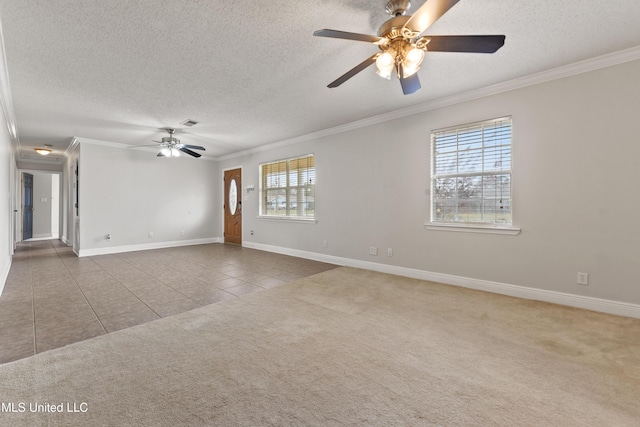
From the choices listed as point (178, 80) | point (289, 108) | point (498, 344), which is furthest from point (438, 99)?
point (178, 80)

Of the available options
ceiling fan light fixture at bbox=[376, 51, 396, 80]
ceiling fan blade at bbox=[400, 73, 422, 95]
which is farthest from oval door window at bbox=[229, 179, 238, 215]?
ceiling fan light fixture at bbox=[376, 51, 396, 80]

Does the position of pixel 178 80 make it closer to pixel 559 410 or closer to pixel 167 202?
pixel 559 410

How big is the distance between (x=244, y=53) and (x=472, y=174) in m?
3.16

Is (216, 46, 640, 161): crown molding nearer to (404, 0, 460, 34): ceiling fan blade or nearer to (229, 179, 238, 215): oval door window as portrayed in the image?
(404, 0, 460, 34): ceiling fan blade

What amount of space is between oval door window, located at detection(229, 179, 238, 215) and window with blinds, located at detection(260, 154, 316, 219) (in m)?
1.17

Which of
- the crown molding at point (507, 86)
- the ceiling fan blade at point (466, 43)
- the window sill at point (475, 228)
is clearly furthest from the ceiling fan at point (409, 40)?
the window sill at point (475, 228)

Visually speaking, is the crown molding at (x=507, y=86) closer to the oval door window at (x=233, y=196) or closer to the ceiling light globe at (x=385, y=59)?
the ceiling light globe at (x=385, y=59)

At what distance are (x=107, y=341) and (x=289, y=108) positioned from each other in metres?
3.58

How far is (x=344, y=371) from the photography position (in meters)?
1.88

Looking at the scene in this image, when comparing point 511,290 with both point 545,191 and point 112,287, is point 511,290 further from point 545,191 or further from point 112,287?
point 112,287

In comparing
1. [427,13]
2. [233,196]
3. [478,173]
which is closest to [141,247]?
[233,196]

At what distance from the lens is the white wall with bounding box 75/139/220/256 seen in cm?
608

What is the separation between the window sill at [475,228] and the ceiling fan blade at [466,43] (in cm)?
232

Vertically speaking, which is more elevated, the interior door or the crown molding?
the crown molding
